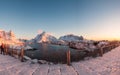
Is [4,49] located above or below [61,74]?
above

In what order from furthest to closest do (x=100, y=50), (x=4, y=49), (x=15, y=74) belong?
1. (x=4, y=49)
2. (x=100, y=50)
3. (x=15, y=74)

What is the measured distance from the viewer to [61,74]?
12133mm

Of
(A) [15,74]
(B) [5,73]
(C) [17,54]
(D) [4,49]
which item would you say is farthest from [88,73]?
(D) [4,49]

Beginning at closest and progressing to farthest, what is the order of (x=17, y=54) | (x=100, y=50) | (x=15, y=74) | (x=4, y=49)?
(x=15, y=74) < (x=17, y=54) < (x=100, y=50) < (x=4, y=49)

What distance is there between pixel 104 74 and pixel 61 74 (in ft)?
11.9

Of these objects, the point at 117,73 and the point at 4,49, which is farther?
the point at 4,49

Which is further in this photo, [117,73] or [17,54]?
[17,54]

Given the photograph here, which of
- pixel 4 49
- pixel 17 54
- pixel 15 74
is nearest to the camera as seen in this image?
pixel 15 74

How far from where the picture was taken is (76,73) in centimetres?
1239

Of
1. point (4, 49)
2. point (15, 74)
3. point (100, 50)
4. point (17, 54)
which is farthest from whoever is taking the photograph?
point (4, 49)

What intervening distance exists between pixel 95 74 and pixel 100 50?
1339 centimetres

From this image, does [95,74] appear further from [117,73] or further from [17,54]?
[17,54]

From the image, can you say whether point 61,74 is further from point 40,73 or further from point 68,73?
point 40,73

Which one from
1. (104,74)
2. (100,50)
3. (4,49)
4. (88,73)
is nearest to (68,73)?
(88,73)
